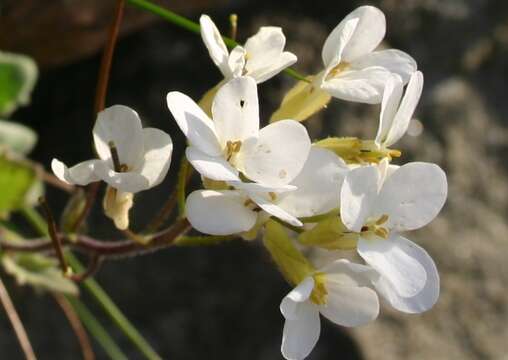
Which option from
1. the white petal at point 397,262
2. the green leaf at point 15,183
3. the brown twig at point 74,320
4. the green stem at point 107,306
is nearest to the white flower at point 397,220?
the white petal at point 397,262

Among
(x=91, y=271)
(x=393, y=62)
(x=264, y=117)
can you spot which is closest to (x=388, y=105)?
(x=393, y=62)

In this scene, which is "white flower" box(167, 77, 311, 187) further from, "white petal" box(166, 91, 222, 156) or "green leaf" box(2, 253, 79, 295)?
"green leaf" box(2, 253, 79, 295)

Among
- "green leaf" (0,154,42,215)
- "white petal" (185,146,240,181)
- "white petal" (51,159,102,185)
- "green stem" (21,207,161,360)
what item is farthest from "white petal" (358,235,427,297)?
"green leaf" (0,154,42,215)

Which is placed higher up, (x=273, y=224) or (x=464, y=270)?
(x=273, y=224)

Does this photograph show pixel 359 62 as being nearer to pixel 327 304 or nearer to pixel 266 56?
pixel 266 56

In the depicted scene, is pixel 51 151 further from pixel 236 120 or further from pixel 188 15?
pixel 236 120

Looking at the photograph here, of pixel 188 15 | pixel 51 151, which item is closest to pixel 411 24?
pixel 188 15

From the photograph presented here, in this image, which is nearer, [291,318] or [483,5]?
[291,318]

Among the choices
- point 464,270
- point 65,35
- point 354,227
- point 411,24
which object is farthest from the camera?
point 411,24
